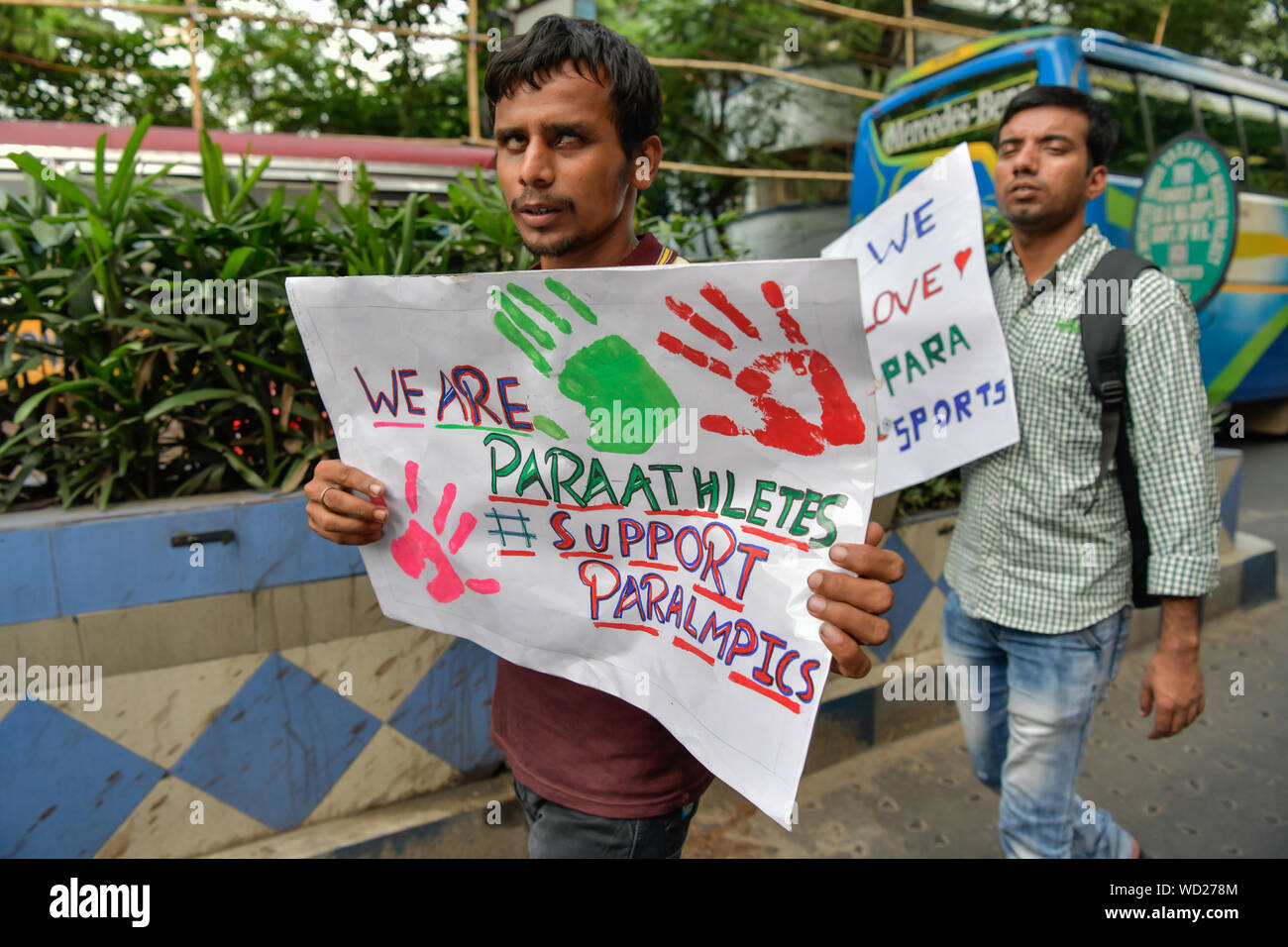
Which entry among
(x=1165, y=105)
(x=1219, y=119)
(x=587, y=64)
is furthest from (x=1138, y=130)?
(x=587, y=64)

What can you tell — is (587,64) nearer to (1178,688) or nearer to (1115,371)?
(1115,371)

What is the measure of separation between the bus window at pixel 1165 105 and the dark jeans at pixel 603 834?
6.84 m

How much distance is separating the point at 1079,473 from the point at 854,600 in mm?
1017

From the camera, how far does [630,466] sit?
4.10ft

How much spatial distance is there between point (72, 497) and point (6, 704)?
0.50 metres

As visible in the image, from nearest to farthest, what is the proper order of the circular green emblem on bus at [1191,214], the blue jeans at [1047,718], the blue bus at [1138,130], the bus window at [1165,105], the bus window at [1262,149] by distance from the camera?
1. the blue jeans at [1047,718]
2. the circular green emblem on bus at [1191,214]
3. the blue bus at [1138,130]
4. the bus window at [1165,105]
5. the bus window at [1262,149]

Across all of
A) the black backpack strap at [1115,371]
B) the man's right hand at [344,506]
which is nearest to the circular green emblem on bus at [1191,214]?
the black backpack strap at [1115,371]

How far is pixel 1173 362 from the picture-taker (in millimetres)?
1726

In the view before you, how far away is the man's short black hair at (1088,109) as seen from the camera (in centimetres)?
195

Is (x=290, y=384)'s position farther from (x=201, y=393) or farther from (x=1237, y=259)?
(x=1237, y=259)

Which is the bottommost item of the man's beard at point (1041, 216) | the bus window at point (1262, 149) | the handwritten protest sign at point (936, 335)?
the handwritten protest sign at point (936, 335)

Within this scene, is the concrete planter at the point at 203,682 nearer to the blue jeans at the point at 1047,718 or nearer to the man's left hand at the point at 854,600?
the blue jeans at the point at 1047,718

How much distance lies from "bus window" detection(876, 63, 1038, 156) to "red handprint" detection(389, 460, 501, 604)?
529cm

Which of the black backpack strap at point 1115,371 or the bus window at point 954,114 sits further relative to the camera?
the bus window at point 954,114
